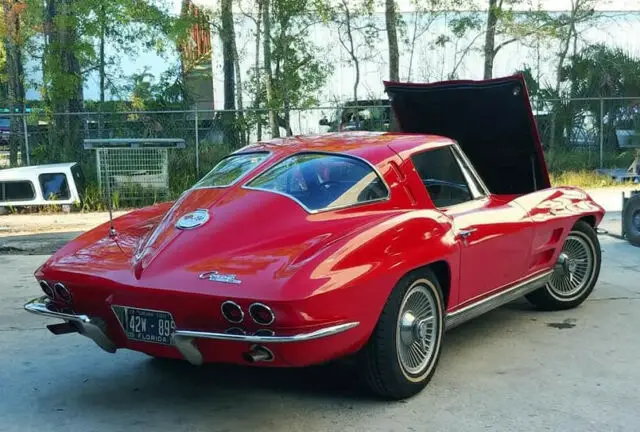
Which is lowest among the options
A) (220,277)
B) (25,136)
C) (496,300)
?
(496,300)

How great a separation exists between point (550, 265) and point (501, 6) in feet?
48.3

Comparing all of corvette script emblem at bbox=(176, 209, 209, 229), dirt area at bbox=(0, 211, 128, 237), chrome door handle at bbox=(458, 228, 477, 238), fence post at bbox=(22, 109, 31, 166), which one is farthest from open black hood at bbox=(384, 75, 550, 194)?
fence post at bbox=(22, 109, 31, 166)

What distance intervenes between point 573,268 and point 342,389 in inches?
108

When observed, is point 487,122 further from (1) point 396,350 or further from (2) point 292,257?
(2) point 292,257

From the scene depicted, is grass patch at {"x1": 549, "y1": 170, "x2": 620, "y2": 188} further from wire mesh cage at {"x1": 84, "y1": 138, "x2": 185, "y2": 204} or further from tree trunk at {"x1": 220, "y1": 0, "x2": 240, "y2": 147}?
wire mesh cage at {"x1": 84, "y1": 138, "x2": 185, "y2": 204}

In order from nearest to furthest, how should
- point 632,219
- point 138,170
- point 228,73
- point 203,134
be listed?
1. point 632,219
2. point 138,170
3. point 203,134
4. point 228,73

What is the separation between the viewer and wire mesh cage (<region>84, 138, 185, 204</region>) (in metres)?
13.9

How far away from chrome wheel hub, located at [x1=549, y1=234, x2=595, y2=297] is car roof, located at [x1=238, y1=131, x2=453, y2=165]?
5.34ft

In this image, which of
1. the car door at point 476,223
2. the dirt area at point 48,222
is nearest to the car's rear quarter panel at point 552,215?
the car door at point 476,223

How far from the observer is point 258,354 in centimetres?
349

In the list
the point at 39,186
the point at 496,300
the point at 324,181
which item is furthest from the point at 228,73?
the point at 324,181

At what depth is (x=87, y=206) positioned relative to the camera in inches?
547

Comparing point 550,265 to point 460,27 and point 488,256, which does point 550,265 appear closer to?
point 488,256

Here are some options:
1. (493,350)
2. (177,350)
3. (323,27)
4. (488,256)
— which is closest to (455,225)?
(488,256)
